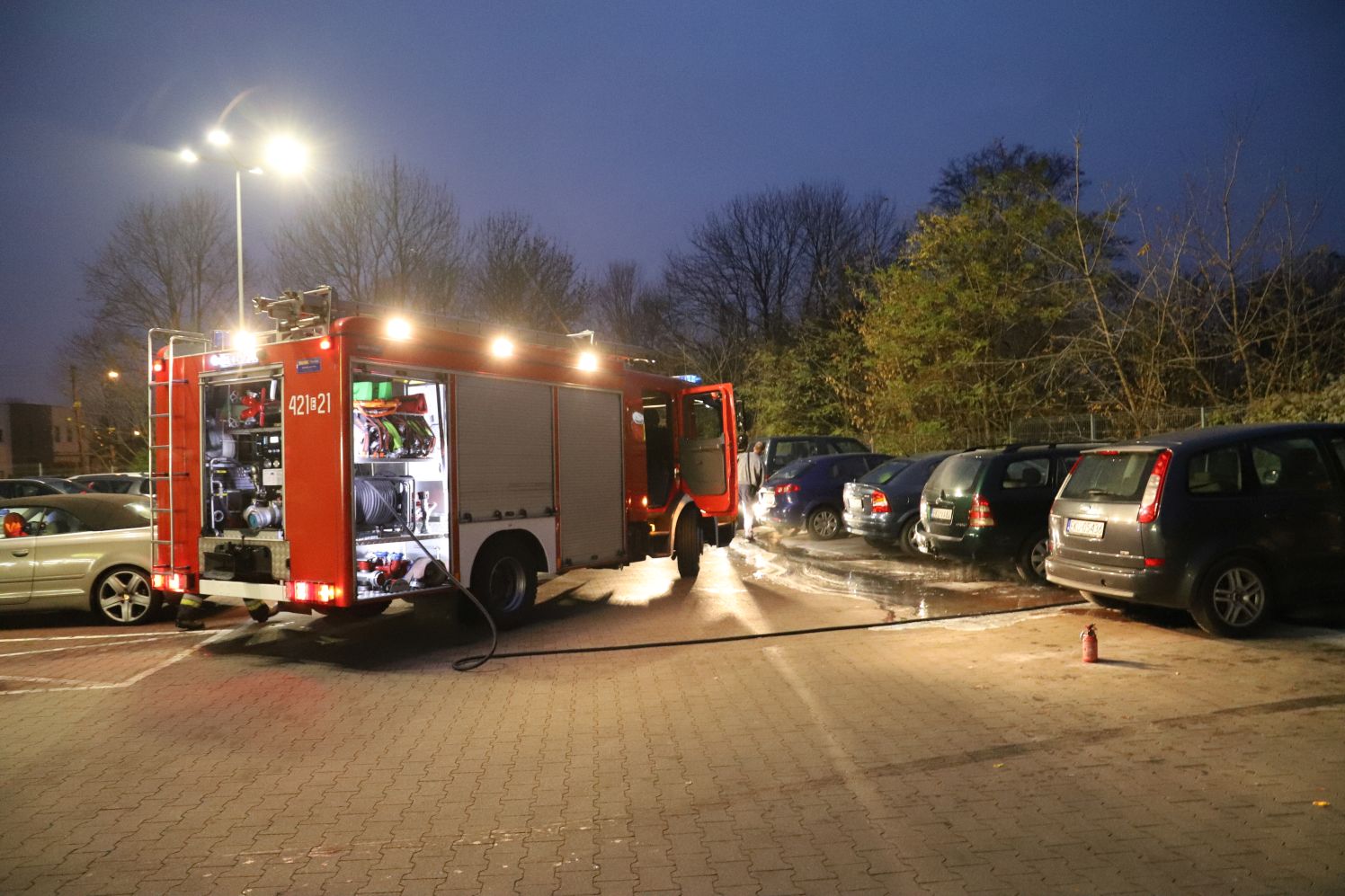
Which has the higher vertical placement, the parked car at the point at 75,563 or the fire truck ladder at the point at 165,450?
the fire truck ladder at the point at 165,450

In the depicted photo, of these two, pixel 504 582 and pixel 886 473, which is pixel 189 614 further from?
pixel 886 473

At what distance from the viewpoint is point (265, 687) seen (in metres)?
7.46

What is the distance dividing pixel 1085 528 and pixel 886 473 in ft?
20.7

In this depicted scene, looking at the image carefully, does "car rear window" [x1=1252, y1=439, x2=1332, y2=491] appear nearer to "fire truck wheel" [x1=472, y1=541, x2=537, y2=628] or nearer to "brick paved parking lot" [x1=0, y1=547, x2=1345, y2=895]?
"brick paved parking lot" [x1=0, y1=547, x2=1345, y2=895]

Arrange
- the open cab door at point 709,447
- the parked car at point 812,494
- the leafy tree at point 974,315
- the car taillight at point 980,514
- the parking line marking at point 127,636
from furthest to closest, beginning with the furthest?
the leafy tree at point 974,315 → the parked car at point 812,494 → the open cab door at point 709,447 → the car taillight at point 980,514 → the parking line marking at point 127,636

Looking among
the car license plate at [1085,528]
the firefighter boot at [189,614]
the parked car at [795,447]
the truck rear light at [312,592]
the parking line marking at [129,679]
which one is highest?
the parked car at [795,447]

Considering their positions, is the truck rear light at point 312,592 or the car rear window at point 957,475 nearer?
the truck rear light at point 312,592

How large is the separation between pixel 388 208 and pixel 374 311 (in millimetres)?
24772

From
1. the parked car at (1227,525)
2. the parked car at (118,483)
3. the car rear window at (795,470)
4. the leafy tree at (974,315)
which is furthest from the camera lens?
the leafy tree at (974,315)

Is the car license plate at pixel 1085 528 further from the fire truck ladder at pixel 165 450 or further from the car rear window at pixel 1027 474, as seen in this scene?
the fire truck ladder at pixel 165 450

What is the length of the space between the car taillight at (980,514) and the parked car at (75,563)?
8.86 meters

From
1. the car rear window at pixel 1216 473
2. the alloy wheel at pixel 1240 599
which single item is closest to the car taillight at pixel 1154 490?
the car rear window at pixel 1216 473

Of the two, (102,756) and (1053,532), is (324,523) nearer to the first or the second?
(102,756)

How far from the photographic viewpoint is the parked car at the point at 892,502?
14.2 meters
